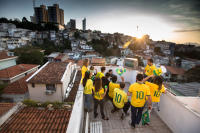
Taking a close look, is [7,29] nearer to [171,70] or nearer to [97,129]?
[97,129]

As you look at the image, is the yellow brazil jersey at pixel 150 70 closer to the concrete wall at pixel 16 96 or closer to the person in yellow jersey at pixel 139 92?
the person in yellow jersey at pixel 139 92

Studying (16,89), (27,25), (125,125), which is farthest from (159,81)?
(27,25)

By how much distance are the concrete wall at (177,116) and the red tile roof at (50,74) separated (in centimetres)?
840

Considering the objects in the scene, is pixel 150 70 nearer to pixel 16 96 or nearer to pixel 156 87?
pixel 156 87

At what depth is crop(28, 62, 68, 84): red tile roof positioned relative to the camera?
30.0 feet

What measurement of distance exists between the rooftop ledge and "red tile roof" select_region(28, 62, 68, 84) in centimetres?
702

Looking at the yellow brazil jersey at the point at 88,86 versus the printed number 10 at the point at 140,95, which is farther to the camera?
the yellow brazil jersey at the point at 88,86

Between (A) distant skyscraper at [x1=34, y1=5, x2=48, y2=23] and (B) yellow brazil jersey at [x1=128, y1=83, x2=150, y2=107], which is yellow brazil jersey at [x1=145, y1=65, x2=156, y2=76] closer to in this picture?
(B) yellow brazil jersey at [x1=128, y1=83, x2=150, y2=107]

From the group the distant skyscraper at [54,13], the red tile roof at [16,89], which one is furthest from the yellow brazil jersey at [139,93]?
the distant skyscraper at [54,13]

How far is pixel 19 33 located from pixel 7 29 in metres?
Answer: 7.81

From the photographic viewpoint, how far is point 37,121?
4688 mm

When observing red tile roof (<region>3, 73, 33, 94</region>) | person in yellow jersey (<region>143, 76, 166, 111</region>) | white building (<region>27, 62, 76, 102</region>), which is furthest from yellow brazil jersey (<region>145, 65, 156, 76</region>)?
red tile roof (<region>3, 73, 33, 94</region>)

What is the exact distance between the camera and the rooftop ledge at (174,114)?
2.25m

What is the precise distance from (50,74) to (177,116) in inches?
409
